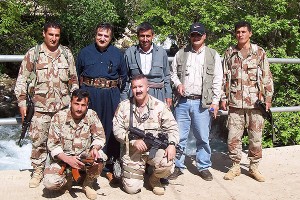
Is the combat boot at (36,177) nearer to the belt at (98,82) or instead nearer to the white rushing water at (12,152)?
the belt at (98,82)

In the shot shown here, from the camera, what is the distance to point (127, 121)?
4.15 metres

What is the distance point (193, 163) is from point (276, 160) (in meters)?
1.04

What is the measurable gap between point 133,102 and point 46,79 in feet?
2.83

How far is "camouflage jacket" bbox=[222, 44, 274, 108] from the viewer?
4.44 m

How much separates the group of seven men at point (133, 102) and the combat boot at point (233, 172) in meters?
0.01

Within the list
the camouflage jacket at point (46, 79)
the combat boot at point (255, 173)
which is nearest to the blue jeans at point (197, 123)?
the combat boot at point (255, 173)

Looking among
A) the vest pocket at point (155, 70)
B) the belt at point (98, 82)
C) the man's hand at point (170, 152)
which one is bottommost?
the man's hand at point (170, 152)

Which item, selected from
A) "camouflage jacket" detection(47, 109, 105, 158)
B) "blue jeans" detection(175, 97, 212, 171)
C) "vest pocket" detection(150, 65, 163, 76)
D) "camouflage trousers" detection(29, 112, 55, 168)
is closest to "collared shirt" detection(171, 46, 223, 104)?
"blue jeans" detection(175, 97, 212, 171)

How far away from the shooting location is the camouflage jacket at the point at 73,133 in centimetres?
399

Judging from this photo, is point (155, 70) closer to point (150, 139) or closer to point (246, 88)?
point (150, 139)

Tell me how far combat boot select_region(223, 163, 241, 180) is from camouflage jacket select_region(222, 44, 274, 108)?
70cm

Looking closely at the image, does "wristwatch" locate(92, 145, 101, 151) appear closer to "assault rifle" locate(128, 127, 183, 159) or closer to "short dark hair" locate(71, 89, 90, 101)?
"assault rifle" locate(128, 127, 183, 159)

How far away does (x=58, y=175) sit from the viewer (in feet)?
12.8

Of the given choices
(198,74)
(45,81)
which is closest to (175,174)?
(198,74)
